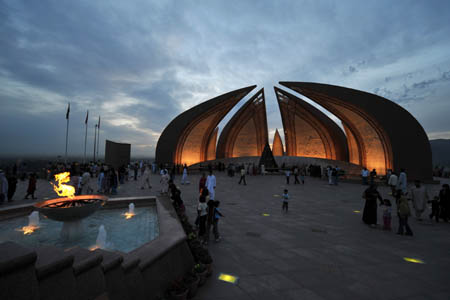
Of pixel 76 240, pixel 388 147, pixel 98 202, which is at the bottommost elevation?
pixel 76 240

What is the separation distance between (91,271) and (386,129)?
19288 mm

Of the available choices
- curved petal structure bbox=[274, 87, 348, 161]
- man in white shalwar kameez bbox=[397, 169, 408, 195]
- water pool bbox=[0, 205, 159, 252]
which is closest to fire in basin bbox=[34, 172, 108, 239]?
water pool bbox=[0, 205, 159, 252]

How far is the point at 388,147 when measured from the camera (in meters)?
16.1

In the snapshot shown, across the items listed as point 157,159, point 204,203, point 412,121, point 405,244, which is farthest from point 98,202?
point 412,121

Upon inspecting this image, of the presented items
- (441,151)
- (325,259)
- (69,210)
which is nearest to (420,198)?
(325,259)

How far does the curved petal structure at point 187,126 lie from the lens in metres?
21.6

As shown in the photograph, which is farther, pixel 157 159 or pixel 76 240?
pixel 157 159

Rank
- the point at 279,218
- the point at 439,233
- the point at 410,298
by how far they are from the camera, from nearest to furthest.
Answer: the point at 410,298
the point at 439,233
the point at 279,218

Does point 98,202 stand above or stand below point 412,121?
below

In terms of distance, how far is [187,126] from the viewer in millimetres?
21781

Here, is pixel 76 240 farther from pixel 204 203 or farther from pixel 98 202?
pixel 204 203

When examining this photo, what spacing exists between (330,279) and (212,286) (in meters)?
1.60

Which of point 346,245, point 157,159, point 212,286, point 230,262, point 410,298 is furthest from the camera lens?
point 157,159

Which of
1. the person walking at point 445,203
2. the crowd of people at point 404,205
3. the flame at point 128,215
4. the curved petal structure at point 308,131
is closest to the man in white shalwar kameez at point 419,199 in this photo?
the crowd of people at point 404,205
